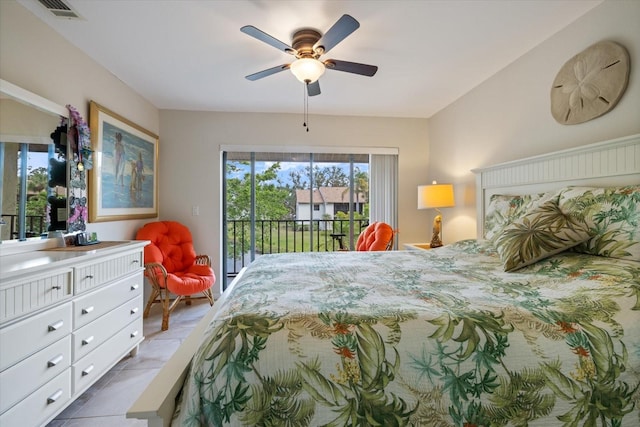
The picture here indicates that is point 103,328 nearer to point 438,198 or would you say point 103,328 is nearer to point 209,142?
point 209,142

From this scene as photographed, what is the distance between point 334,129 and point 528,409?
3.45 meters

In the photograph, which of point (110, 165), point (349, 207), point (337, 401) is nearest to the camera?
point (337, 401)

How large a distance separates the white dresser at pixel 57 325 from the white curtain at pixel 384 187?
9.72 ft

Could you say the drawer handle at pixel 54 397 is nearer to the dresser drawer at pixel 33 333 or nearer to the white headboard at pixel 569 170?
the dresser drawer at pixel 33 333

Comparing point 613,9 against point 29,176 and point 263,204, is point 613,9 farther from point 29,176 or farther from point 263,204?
point 263,204

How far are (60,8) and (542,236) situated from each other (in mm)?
3055

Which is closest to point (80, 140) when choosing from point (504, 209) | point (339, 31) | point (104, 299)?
point (104, 299)

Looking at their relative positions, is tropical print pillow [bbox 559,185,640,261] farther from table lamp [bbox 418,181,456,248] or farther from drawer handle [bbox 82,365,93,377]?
drawer handle [bbox 82,365,93,377]

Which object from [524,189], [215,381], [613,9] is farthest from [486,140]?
→ [215,381]

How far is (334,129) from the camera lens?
12.4ft

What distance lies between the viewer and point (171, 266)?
10.2 feet

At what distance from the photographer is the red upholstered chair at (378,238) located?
10.1 feet

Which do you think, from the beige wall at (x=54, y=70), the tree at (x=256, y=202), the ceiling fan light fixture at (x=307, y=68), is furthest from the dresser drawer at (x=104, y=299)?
the tree at (x=256, y=202)

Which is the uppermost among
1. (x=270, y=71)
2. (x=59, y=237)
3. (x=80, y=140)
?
(x=270, y=71)
